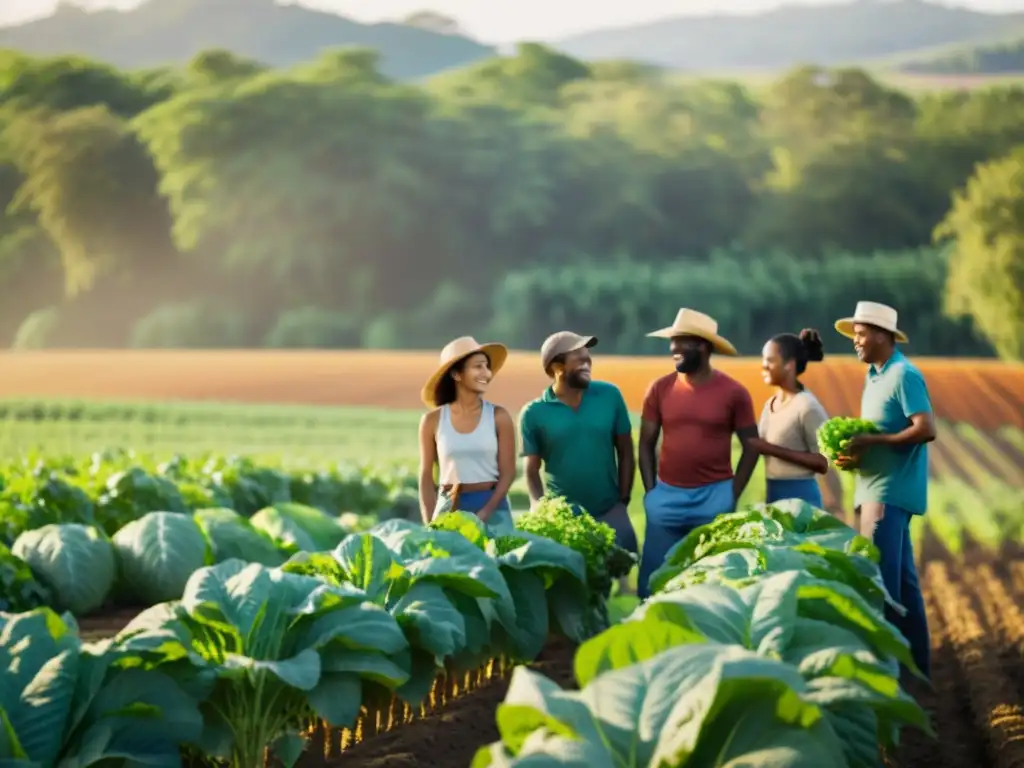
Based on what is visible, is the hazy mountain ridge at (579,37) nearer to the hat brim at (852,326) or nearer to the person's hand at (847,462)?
the hat brim at (852,326)

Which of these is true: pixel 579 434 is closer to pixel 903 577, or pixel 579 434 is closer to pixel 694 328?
pixel 694 328

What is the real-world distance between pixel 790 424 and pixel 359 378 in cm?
1445

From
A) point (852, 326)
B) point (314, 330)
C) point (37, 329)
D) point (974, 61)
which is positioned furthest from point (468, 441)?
point (974, 61)

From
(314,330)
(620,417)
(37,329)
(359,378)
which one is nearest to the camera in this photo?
(620,417)

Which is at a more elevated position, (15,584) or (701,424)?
(701,424)

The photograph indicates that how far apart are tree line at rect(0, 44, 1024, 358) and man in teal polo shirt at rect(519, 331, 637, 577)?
17330 mm

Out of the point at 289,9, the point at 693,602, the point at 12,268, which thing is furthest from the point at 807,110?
the point at 693,602

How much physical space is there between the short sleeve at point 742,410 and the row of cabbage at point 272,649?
0.84m

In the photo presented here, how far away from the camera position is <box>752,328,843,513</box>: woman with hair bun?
521cm

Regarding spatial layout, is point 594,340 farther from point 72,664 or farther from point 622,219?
point 622,219

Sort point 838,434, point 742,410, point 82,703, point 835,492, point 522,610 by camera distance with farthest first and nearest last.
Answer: point 835,492 → point 742,410 → point 838,434 → point 522,610 → point 82,703

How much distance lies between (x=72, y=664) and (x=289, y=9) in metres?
26.0

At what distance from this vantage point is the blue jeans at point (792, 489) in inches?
210

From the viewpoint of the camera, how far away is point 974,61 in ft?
81.3
